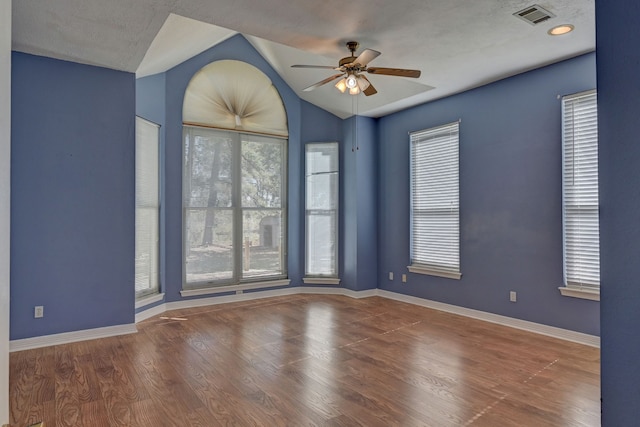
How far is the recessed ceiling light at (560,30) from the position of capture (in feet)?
11.0

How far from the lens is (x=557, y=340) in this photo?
4004 mm

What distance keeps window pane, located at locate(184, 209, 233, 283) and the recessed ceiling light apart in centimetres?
448

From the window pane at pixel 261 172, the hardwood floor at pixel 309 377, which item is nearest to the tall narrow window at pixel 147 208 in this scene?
the hardwood floor at pixel 309 377

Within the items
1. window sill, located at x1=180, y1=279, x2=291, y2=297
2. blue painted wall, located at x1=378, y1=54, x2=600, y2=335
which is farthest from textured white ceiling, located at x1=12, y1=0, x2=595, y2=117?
window sill, located at x1=180, y1=279, x2=291, y2=297

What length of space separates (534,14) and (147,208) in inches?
181

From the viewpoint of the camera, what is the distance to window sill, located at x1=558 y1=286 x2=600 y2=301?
149 inches

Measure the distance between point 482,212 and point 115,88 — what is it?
4537 millimetres

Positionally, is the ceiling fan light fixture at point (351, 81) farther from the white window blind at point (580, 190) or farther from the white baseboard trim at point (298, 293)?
the white baseboard trim at point (298, 293)

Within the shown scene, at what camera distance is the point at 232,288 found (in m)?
5.80

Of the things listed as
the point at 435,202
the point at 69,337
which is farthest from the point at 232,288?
the point at 435,202

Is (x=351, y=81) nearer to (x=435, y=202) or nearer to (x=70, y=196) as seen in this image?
(x=435, y=202)

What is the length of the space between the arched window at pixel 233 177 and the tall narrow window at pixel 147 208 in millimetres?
429

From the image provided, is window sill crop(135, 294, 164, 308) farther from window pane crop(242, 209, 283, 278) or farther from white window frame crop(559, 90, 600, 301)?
white window frame crop(559, 90, 600, 301)

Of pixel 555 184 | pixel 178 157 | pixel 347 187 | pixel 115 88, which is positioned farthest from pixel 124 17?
pixel 555 184
